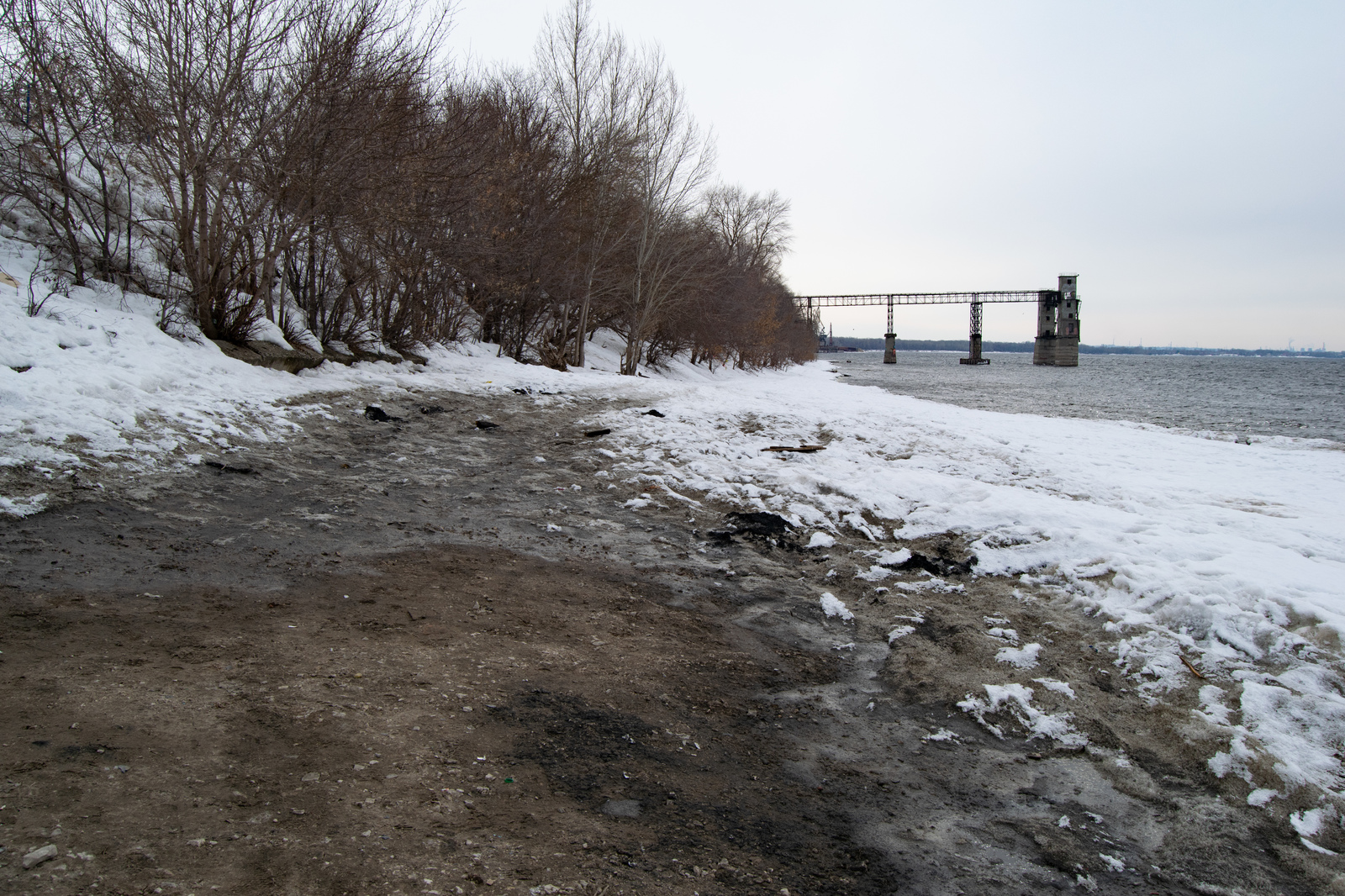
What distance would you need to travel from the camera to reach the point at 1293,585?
4812mm

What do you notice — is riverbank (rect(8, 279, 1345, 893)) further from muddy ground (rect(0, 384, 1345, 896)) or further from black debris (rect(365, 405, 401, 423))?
black debris (rect(365, 405, 401, 423))

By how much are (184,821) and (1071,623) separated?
4.83m

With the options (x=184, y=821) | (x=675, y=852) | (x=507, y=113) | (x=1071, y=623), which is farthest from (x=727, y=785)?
(x=507, y=113)

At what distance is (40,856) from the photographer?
2.06m

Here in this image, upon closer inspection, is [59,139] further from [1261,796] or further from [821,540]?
[1261,796]

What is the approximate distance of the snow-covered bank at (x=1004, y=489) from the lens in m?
4.03

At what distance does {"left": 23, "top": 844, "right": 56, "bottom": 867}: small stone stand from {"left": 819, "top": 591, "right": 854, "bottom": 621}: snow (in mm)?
4120

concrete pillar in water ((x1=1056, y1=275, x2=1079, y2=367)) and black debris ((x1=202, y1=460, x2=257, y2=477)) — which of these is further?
concrete pillar in water ((x1=1056, y1=275, x2=1079, y2=367))

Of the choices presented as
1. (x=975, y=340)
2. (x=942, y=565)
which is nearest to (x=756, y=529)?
(x=942, y=565)

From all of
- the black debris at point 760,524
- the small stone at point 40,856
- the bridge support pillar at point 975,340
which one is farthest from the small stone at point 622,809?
the bridge support pillar at point 975,340

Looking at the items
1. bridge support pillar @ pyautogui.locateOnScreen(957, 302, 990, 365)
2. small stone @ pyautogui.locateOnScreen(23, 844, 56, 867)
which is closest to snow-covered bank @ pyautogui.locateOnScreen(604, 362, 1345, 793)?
small stone @ pyautogui.locateOnScreen(23, 844, 56, 867)

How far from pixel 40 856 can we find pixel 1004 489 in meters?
7.54

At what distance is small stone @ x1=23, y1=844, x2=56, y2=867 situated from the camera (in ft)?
6.68

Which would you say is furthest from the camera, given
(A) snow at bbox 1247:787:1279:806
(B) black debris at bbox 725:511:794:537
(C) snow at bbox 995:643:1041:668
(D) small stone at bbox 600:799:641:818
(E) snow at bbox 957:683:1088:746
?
(B) black debris at bbox 725:511:794:537
